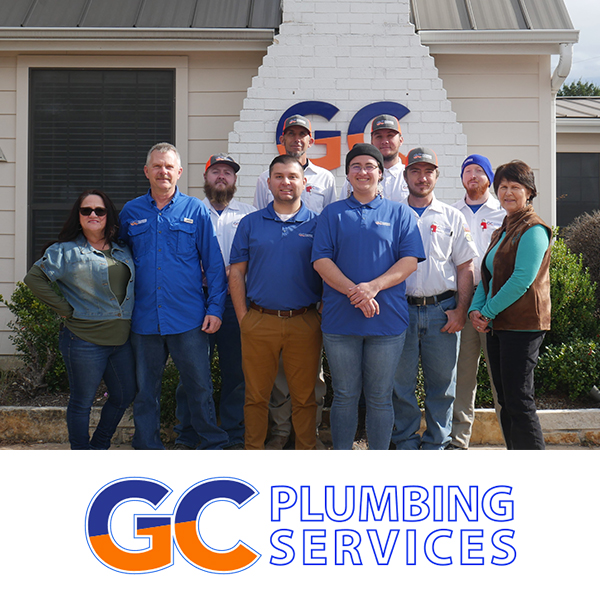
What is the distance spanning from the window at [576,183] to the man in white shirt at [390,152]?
5776mm

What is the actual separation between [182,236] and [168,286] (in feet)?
1.12

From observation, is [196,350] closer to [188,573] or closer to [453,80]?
[188,573]

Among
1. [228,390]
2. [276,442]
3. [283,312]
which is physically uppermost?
A: [283,312]

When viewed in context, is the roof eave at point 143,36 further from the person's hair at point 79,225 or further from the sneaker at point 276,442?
the sneaker at point 276,442

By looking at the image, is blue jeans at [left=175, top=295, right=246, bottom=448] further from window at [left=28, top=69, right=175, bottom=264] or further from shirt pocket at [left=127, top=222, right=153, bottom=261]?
window at [left=28, top=69, right=175, bottom=264]

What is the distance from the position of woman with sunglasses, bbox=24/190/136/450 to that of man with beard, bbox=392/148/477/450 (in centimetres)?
186

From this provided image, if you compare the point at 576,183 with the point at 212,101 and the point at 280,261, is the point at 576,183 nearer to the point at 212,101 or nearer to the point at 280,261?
the point at 212,101

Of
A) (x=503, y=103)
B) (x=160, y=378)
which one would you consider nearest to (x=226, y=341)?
(x=160, y=378)

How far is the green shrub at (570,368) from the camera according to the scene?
15.8 ft

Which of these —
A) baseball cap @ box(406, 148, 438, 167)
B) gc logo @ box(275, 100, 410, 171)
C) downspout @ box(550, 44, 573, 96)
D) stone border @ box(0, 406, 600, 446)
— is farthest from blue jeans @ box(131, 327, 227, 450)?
downspout @ box(550, 44, 573, 96)

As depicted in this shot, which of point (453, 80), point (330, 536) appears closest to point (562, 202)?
point (453, 80)

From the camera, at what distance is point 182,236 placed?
3.73 metres

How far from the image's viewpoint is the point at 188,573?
2.06 m

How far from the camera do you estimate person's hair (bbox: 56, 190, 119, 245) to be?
3.57m
